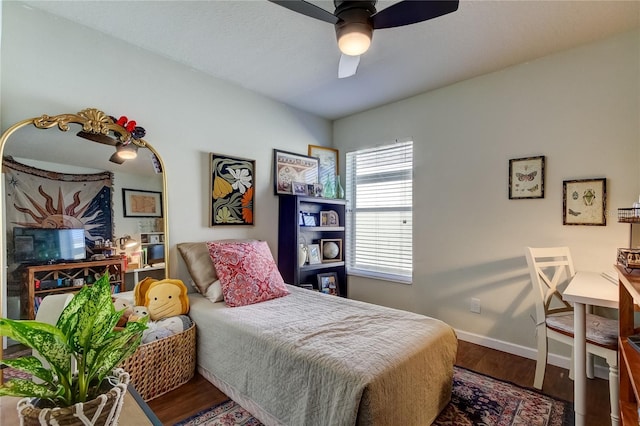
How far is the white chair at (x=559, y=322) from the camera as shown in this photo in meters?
1.53

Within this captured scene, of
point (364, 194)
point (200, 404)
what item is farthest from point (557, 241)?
point (200, 404)

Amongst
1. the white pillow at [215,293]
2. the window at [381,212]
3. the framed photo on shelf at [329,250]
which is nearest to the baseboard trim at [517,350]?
the window at [381,212]

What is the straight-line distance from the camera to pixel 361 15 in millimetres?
1494

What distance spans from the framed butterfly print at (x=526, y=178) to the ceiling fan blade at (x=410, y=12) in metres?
1.63

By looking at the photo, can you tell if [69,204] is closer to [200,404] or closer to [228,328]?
[228,328]

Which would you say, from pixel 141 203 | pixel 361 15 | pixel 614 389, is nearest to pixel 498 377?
pixel 614 389

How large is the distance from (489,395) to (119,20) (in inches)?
139

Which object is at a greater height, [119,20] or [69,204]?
[119,20]

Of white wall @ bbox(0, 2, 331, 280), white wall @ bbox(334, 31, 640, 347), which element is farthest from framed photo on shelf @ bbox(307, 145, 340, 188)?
white wall @ bbox(334, 31, 640, 347)

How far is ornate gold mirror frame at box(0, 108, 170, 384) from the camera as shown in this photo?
1.69 meters

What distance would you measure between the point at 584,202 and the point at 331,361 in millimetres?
2251

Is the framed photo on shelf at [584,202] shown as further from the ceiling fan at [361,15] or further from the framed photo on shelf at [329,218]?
the framed photo on shelf at [329,218]

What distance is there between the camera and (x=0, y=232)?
168 cm

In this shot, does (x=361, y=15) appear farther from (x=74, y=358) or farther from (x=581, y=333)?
(x=581, y=333)
